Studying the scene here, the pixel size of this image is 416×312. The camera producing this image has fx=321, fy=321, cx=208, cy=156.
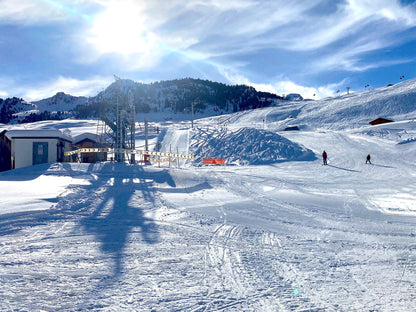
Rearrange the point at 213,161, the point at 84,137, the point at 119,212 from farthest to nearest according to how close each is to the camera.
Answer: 1. the point at 84,137
2. the point at 213,161
3. the point at 119,212

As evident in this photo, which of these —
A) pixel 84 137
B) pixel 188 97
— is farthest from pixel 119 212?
pixel 188 97

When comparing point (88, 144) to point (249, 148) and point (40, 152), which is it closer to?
point (40, 152)

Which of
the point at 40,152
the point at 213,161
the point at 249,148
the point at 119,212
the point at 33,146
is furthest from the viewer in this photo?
the point at 249,148

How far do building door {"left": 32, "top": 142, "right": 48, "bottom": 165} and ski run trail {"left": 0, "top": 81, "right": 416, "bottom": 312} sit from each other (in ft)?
27.0

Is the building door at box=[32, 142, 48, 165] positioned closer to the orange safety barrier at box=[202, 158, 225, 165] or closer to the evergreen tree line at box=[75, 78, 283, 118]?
the orange safety barrier at box=[202, 158, 225, 165]

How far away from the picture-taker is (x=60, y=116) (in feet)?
464

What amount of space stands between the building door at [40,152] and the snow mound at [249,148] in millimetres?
14352

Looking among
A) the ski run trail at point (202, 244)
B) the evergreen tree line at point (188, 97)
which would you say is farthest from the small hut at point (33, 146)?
the evergreen tree line at point (188, 97)

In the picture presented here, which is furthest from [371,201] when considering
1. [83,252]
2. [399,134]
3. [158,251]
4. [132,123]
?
[399,134]

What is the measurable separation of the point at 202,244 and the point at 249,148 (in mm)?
26719

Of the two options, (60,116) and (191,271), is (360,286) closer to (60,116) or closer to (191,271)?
(191,271)

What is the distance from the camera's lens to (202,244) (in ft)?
23.4

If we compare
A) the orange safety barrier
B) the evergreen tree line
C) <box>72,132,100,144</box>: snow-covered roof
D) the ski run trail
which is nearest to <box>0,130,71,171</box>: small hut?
<box>72,132,100,144</box>: snow-covered roof

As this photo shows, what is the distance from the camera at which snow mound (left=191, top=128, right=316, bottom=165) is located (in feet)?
101
